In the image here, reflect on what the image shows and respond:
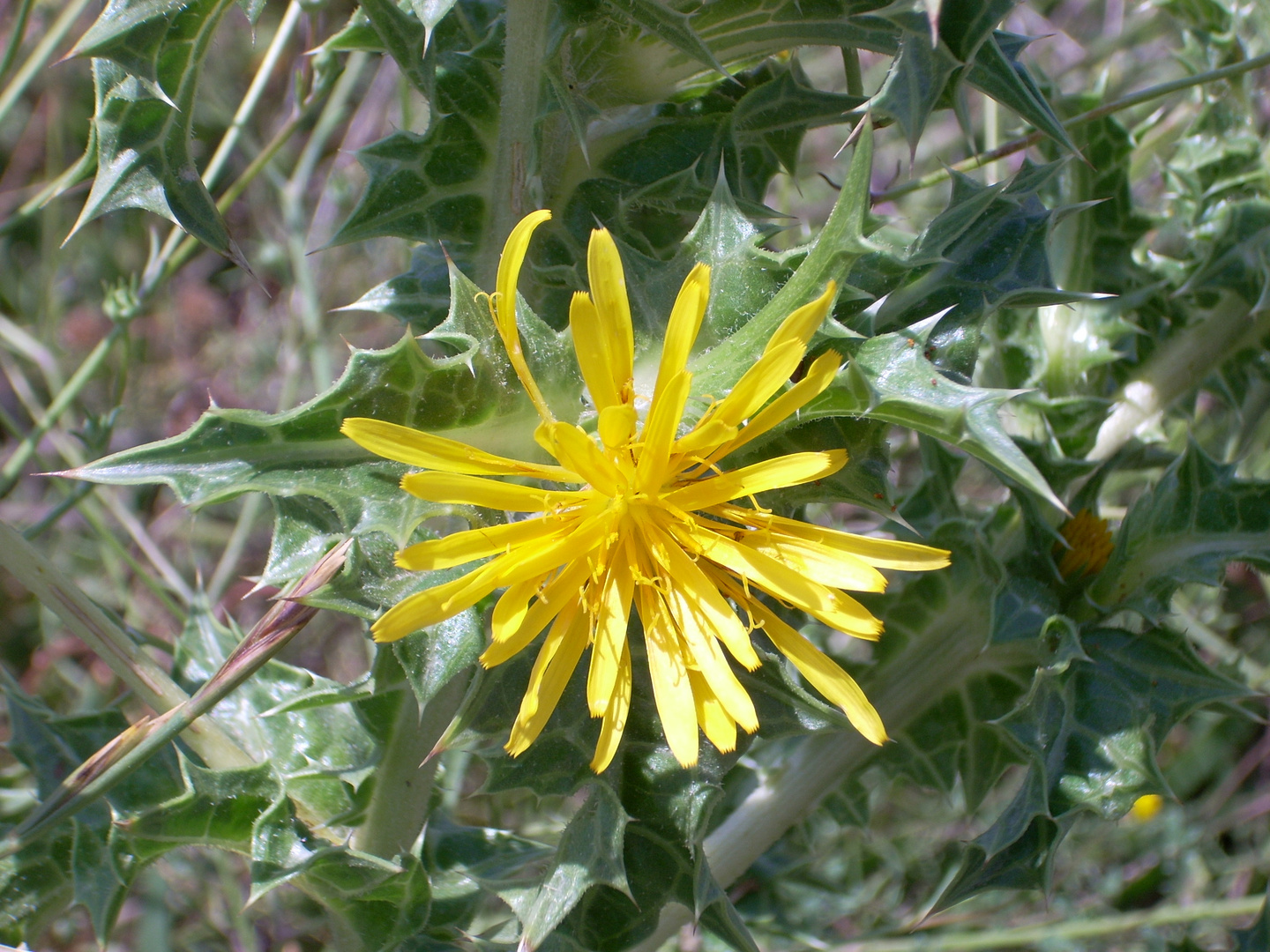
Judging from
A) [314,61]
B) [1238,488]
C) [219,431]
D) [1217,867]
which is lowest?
[1217,867]

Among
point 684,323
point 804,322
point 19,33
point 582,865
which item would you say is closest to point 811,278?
point 804,322

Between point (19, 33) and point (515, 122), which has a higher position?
point (19, 33)

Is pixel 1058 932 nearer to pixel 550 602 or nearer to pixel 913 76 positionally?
pixel 550 602

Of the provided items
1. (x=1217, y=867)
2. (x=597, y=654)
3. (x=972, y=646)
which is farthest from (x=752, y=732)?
(x=1217, y=867)

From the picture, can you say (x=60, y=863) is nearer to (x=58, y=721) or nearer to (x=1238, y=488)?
(x=58, y=721)

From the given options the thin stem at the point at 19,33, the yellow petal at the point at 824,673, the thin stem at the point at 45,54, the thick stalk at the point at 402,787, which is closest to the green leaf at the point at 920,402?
the yellow petal at the point at 824,673
